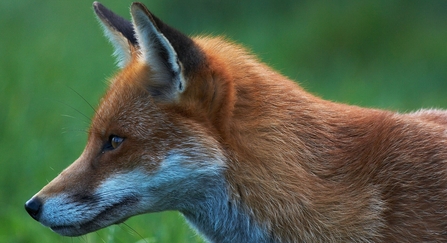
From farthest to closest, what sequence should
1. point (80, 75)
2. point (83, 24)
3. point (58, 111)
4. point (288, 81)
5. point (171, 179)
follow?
point (83, 24), point (80, 75), point (58, 111), point (288, 81), point (171, 179)

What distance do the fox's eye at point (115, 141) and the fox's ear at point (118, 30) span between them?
3.12ft

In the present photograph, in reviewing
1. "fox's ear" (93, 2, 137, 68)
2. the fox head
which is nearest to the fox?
the fox head

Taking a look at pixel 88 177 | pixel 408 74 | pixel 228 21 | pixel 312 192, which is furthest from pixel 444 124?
pixel 228 21

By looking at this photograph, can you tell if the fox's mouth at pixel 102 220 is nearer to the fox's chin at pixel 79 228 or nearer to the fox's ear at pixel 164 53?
the fox's chin at pixel 79 228

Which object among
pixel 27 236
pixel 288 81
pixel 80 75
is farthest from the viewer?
pixel 80 75

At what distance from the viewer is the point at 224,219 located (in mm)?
4477

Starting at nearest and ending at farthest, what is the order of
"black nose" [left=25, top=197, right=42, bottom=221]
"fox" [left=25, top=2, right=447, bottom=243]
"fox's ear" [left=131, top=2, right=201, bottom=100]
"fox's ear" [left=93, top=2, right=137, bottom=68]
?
"fox's ear" [left=131, top=2, right=201, bottom=100], "fox" [left=25, top=2, right=447, bottom=243], "black nose" [left=25, top=197, right=42, bottom=221], "fox's ear" [left=93, top=2, right=137, bottom=68]

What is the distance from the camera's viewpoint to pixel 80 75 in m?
11.5

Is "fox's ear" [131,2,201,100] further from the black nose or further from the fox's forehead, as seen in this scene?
the black nose

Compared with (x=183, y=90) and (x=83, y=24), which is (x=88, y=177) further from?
(x=83, y=24)

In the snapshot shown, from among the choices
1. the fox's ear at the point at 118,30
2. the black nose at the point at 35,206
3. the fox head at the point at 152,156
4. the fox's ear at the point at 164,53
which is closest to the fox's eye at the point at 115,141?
the fox head at the point at 152,156

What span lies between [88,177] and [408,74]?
10.8m

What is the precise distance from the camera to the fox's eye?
454 cm

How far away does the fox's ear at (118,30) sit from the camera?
5316 mm
